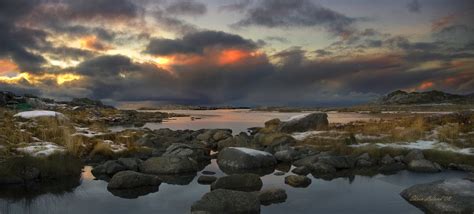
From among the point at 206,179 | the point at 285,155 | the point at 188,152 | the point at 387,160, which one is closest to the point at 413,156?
the point at 387,160

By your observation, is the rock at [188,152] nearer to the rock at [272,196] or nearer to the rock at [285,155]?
the rock at [285,155]

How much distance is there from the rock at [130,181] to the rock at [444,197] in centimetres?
1121

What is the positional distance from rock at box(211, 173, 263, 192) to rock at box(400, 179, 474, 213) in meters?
6.24

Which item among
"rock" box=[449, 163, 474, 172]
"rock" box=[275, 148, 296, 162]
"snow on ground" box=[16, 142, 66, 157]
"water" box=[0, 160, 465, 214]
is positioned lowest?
"water" box=[0, 160, 465, 214]

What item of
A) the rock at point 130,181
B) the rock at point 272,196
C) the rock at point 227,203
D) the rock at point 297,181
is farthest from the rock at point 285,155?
the rock at point 227,203

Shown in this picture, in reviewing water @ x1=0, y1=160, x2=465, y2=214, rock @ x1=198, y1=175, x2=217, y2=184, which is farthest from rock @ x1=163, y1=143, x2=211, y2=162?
water @ x1=0, y1=160, x2=465, y2=214

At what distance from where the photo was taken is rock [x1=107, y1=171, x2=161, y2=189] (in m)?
19.4

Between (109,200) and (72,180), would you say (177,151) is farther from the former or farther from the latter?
(109,200)

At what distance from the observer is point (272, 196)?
1692cm

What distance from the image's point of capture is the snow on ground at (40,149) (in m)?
22.1

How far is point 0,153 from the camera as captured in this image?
21234mm

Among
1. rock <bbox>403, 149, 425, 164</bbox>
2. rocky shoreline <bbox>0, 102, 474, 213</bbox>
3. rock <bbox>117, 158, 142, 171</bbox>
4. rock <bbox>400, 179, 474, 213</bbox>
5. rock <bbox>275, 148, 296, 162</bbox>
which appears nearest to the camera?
rock <bbox>400, 179, 474, 213</bbox>

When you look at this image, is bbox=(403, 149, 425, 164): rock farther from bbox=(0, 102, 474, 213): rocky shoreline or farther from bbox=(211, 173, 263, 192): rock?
bbox=(211, 173, 263, 192): rock

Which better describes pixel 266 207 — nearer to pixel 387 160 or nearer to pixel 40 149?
pixel 387 160
